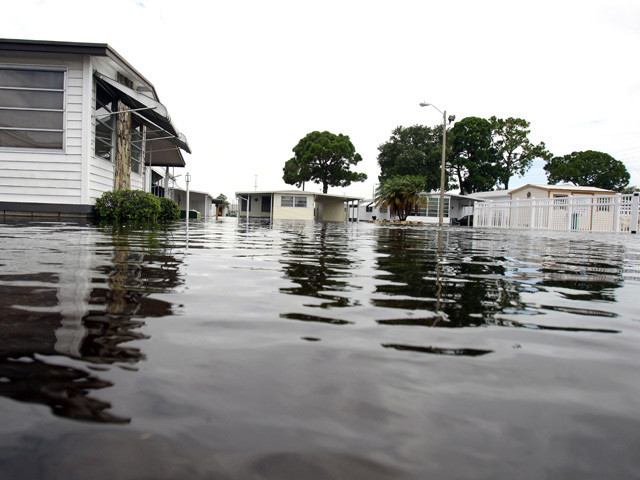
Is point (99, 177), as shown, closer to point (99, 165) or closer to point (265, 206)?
point (99, 165)

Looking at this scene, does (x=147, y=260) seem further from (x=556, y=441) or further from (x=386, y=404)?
(x=556, y=441)

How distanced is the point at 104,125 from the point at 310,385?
1396cm

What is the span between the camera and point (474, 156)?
192 ft

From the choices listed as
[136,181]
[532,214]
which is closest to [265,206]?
[532,214]

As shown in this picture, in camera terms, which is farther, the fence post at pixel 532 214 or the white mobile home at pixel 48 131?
the fence post at pixel 532 214

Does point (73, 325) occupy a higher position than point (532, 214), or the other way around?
point (532, 214)

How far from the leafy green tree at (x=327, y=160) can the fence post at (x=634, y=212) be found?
40.2m

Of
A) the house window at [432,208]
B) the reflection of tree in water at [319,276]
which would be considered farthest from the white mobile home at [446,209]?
the reflection of tree in water at [319,276]

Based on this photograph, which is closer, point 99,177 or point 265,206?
point 99,177

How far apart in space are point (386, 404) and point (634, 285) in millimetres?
3188

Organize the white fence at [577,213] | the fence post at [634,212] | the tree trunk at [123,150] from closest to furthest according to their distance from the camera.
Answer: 1. the tree trunk at [123,150]
2. the fence post at [634,212]
3. the white fence at [577,213]

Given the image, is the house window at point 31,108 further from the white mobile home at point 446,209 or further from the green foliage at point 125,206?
the white mobile home at point 446,209

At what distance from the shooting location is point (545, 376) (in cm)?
135

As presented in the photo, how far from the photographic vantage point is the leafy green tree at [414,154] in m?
55.8
